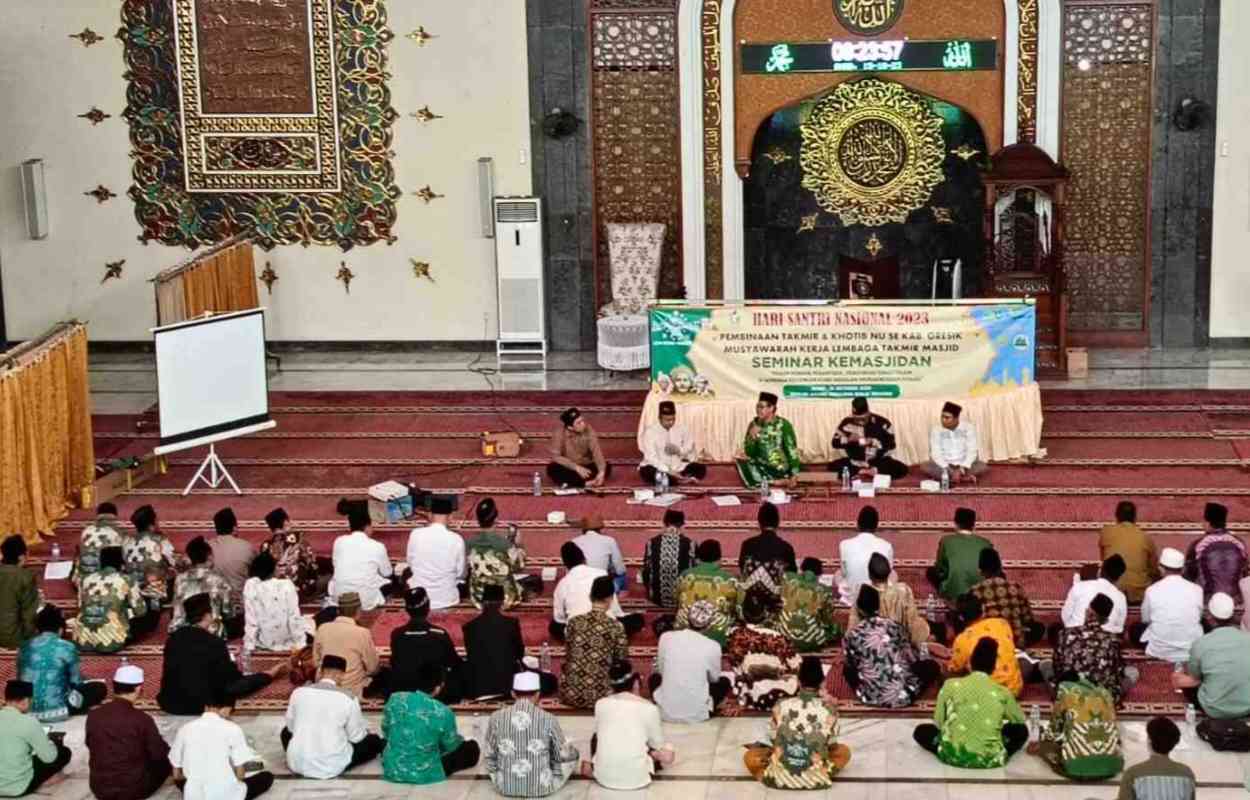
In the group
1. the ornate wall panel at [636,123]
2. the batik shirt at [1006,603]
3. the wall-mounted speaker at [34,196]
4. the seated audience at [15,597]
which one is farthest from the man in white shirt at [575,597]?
the wall-mounted speaker at [34,196]

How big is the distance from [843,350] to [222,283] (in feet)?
16.6

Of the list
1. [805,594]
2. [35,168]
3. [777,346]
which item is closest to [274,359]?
[35,168]

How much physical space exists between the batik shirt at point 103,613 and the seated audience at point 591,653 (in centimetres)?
248

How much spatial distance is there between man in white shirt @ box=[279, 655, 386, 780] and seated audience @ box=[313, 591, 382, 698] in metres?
0.46

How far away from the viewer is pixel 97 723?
9195mm

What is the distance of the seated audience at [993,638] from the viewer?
973 centimetres

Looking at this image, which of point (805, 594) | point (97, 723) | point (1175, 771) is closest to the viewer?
point (1175, 771)

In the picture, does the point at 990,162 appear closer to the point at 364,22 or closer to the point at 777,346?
the point at 777,346

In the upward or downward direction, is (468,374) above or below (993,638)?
above

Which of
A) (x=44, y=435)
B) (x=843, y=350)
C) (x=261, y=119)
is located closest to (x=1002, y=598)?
(x=843, y=350)

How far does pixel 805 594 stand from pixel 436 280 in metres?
7.22

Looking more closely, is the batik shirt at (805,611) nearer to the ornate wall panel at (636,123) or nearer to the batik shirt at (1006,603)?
the batik shirt at (1006,603)

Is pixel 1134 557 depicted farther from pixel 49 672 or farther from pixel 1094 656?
pixel 49 672

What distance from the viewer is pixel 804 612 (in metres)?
10.5
